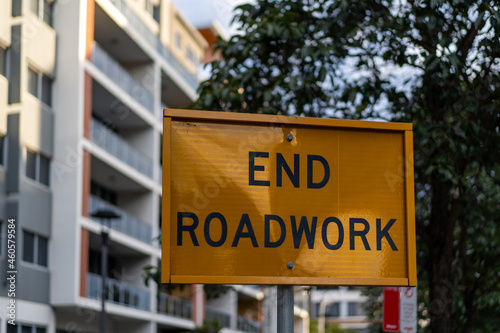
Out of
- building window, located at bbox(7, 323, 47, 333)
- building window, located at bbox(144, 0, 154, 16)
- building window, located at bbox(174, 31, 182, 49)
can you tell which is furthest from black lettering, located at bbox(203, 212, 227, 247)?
building window, located at bbox(174, 31, 182, 49)

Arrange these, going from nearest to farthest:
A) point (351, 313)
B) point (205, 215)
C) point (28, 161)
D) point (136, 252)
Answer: point (205, 215) → point (28, 161) → point (136, 252) → point (351, 313)

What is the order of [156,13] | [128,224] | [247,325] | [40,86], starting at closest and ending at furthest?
[40,86] < [128,224] < [156,13] < [247,325]

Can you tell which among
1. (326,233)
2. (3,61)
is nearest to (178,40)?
(3,61)

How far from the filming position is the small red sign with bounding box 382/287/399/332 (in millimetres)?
10883

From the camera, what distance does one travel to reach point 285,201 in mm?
3689

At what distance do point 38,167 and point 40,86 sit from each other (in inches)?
110

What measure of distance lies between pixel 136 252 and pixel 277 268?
32976 mm

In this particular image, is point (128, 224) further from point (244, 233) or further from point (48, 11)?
point (244, 233)

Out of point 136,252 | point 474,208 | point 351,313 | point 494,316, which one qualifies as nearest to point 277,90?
point 474,208

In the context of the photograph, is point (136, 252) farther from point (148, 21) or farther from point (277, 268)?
point (277, 268)

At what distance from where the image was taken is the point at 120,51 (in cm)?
3662

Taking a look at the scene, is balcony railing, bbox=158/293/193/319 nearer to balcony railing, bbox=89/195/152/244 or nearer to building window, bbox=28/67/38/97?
balcony railing, bbox=89/195/152/244

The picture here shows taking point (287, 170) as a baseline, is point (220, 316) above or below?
below

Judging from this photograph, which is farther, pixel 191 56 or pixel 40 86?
pixel 191 56
